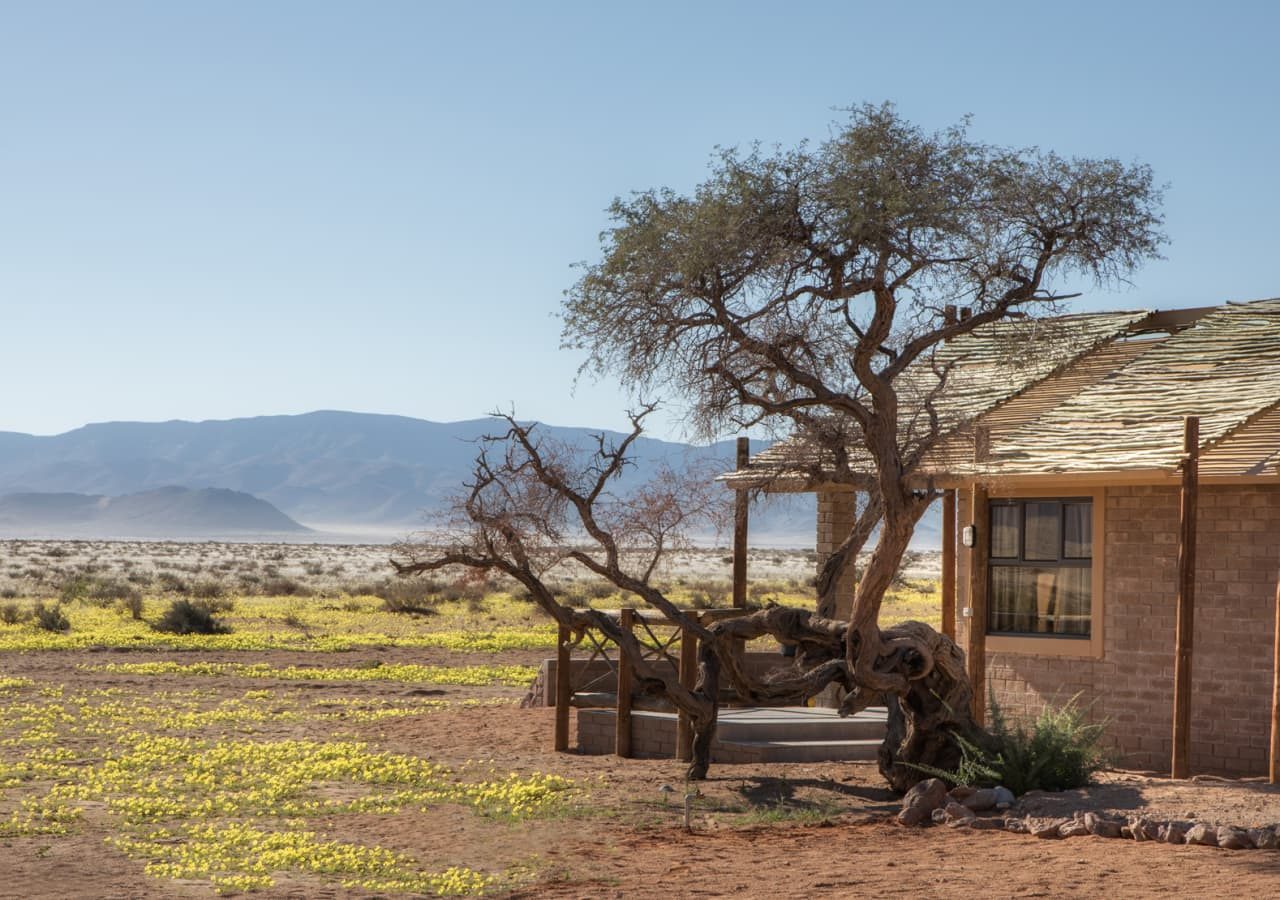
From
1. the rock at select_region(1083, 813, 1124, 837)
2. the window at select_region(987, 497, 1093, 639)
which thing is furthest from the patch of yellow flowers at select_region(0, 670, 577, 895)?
the window at select_region(987, 497, 1093, 639)

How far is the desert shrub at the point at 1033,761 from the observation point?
479 inches

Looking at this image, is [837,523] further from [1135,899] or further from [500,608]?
[500,608]

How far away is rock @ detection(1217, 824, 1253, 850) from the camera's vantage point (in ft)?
32.8

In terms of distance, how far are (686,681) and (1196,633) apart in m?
4.86

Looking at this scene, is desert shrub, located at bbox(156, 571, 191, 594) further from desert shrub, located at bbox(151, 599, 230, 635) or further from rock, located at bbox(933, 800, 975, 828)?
rock, located at bbox(933, 800, 975, 828)

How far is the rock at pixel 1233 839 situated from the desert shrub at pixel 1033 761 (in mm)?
2058

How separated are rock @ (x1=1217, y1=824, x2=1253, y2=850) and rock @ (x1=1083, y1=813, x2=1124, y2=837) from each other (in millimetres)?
715

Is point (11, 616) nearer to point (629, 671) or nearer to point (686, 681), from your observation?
point (629, 671)

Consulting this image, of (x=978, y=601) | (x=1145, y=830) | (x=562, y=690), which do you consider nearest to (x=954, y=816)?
(x=1145, y=830)

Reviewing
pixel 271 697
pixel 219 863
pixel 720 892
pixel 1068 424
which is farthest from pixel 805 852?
pixel 271 697

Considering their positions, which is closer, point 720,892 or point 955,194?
point 720,892

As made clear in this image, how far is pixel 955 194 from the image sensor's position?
45.6 feet

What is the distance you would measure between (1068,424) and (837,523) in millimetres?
3449

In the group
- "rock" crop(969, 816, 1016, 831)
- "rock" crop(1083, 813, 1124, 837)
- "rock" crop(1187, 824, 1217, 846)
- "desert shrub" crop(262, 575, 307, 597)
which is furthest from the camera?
"desert shrub" crop(262, 575, 307, 597)
